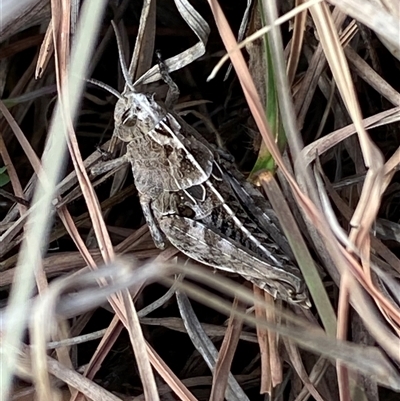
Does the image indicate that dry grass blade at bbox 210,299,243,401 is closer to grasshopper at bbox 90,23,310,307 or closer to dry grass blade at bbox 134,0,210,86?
grasshopper at bbox 90,23,310,307

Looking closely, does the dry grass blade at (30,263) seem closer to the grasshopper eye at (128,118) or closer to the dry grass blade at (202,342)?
the grasshopper eye at (128,118)

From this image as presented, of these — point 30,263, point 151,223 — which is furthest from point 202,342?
point 30,263

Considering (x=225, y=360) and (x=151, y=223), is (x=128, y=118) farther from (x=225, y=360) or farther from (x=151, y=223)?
(x=225, y=360)

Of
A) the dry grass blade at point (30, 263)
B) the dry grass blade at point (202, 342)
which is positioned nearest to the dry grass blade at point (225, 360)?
the dry grass blade at point (202, 342)

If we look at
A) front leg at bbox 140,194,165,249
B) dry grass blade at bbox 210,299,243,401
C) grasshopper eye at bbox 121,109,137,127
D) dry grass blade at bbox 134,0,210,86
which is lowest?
dry grass blade at bbox 210,299,243,401

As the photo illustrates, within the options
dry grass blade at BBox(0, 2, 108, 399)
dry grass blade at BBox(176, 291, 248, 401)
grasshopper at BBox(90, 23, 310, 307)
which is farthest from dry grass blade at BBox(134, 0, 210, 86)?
dry grass blade at BBox(176, 291, 248, 401)

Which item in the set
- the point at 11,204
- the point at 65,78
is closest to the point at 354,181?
the point at 65,78

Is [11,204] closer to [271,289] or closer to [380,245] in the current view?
[271,289]

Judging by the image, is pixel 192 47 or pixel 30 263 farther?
pixel 192 47
